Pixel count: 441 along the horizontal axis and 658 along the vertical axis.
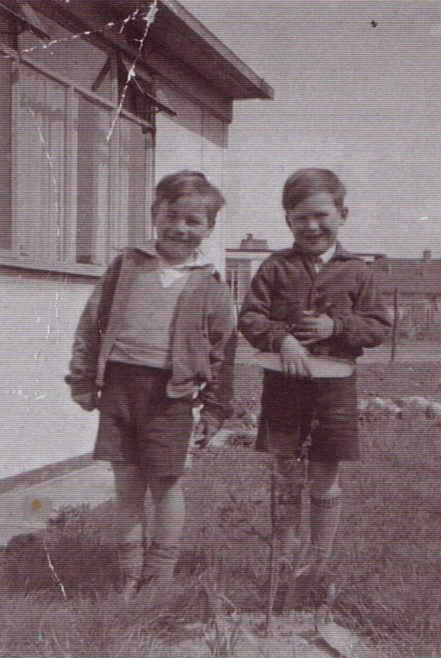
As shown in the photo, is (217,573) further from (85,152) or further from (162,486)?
(85,152)

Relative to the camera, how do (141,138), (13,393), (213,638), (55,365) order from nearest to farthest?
(213,638)
(141,138)
(55,365)
(13,393)

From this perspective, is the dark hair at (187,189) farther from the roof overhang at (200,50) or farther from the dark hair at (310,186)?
the roof overhang at (200,50)

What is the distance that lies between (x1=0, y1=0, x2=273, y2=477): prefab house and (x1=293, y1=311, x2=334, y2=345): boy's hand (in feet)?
1.17

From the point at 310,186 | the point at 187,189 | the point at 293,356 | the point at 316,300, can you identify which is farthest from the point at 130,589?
the point at 310,186

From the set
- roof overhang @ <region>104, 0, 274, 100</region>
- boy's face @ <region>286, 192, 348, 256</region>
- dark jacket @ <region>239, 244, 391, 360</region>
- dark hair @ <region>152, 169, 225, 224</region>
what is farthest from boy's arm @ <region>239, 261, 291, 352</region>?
roof overhang @ <region>104, 0, 274, 100</region>

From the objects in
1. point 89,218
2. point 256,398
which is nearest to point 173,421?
point 89,218

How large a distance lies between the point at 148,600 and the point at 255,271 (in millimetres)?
1052

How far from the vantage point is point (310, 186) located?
209 cm

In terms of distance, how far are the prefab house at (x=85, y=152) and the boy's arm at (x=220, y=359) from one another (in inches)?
8.6

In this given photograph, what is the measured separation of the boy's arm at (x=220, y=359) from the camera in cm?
210

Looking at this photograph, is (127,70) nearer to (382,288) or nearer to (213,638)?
(382,288)

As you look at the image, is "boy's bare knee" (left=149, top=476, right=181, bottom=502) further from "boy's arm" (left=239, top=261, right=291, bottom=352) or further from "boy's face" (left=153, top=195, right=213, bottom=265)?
"boy's face" (left=153, top=195, right=213, bottom=265)

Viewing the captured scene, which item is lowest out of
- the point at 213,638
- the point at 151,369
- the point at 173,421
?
the point at 213,638

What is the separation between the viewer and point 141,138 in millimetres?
2482
